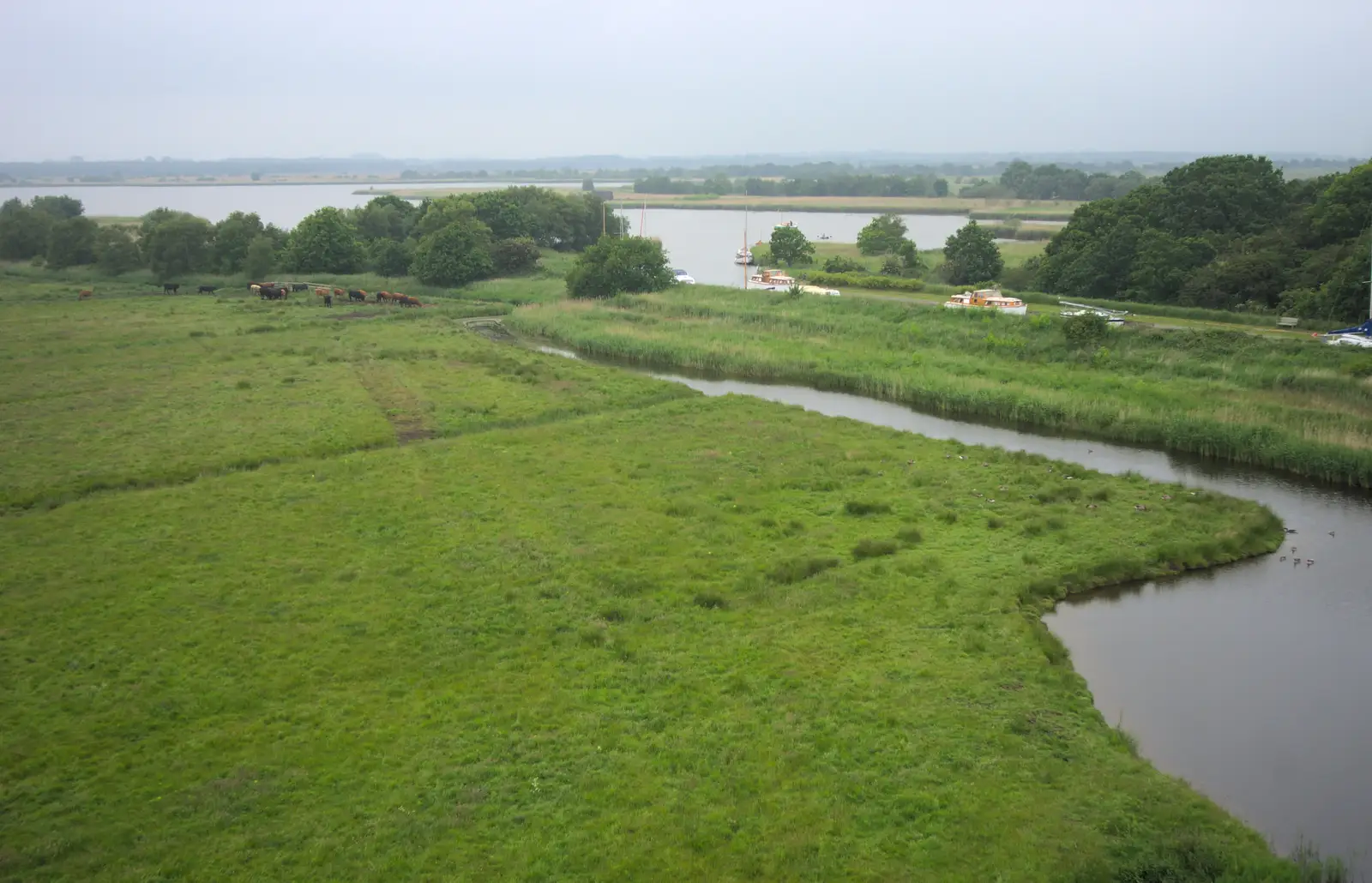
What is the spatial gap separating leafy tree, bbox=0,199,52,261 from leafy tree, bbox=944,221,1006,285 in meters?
63.4

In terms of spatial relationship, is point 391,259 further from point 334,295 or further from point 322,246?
point 334,295

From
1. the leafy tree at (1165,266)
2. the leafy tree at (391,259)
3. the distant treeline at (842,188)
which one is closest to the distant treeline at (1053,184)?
the distant treeline at (842,188)

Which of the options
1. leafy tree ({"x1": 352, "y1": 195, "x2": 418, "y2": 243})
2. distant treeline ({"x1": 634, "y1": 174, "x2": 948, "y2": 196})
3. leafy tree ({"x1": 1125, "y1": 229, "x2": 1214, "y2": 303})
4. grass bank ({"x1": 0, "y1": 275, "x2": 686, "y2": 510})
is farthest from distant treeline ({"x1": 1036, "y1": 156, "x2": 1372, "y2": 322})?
distant treeline ({"x1": 634, "y1": 174, "x2": 948, "y2": 196})

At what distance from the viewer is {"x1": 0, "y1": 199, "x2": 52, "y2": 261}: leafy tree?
68.8m

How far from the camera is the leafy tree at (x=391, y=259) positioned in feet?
205

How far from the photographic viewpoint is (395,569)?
17.8m

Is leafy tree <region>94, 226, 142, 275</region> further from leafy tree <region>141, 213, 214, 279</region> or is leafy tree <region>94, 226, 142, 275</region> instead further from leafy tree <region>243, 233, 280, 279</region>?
leafy tree <region>243, 233, 280, 279</region>

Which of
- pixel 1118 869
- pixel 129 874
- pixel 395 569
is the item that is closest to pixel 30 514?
pixel 395 569

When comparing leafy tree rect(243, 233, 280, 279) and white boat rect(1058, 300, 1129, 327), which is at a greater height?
leafy tree rect(243, 233, 280, 279)

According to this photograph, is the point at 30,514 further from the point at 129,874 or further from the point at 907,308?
the point at 907,308

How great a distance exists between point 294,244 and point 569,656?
56.1 m

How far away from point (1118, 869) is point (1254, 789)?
3.50 metres

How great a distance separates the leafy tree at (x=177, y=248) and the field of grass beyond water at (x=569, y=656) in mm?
37904

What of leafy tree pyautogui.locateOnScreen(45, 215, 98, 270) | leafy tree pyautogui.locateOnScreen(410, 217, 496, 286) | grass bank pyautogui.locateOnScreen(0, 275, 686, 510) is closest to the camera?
grass bank pyautogui.locateOnScreen(0, 275, 686, 510)
